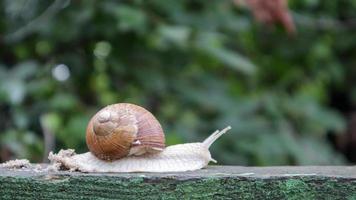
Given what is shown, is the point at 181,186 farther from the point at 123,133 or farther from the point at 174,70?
the point at 174,70

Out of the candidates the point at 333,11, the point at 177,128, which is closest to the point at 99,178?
the point at 177,128

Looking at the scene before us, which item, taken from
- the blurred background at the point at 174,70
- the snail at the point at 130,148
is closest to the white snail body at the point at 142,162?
the snail at the point at 130,148

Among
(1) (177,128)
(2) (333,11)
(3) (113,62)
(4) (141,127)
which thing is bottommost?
(4) (141,127)

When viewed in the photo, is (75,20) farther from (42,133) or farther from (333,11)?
(333,11)

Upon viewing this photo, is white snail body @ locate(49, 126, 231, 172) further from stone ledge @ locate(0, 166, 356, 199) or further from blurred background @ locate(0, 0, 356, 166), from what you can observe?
blurred background @ locate(0, 0, 356, 166)

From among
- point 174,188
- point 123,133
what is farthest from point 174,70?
point 174,188

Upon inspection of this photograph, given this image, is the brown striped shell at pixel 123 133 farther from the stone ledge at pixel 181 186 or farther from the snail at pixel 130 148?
the stone ledge at pixel 181 186
